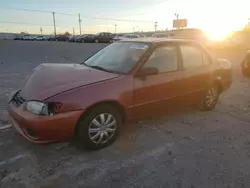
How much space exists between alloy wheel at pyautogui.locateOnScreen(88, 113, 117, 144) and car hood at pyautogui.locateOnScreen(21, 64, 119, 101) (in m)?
0.52

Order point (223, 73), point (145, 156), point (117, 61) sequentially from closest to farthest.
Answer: point (145, 156)
point (117, 61)
point (223, 73)

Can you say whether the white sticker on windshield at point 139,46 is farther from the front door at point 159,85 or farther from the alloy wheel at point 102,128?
the alloy wheel at point 102,128

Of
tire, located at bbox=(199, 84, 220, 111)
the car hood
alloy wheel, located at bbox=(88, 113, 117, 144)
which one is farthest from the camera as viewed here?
tire, located at bbox=(199, 84, 220, 111)

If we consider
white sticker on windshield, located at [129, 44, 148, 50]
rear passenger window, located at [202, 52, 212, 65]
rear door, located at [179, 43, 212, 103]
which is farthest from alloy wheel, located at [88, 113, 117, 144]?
rear passenger window, located at [202, 52, 212, 65]

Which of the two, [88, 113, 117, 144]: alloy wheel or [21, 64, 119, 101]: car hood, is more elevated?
[21, 64, 119, 101]: car hood

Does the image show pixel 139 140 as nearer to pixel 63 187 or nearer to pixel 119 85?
pixel 119 85

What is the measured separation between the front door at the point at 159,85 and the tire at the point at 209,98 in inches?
35.0

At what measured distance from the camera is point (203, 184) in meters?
2.69

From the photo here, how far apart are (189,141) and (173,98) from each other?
83 centimetres

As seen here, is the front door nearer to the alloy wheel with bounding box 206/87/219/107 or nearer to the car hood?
the car hood

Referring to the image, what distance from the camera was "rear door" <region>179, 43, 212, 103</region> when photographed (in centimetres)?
437

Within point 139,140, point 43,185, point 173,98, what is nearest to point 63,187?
point 43,185

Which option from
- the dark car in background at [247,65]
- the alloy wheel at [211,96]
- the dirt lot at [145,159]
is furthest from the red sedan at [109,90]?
the dark car in background at [247,65]

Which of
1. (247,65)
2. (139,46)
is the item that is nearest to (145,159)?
(139,46)
